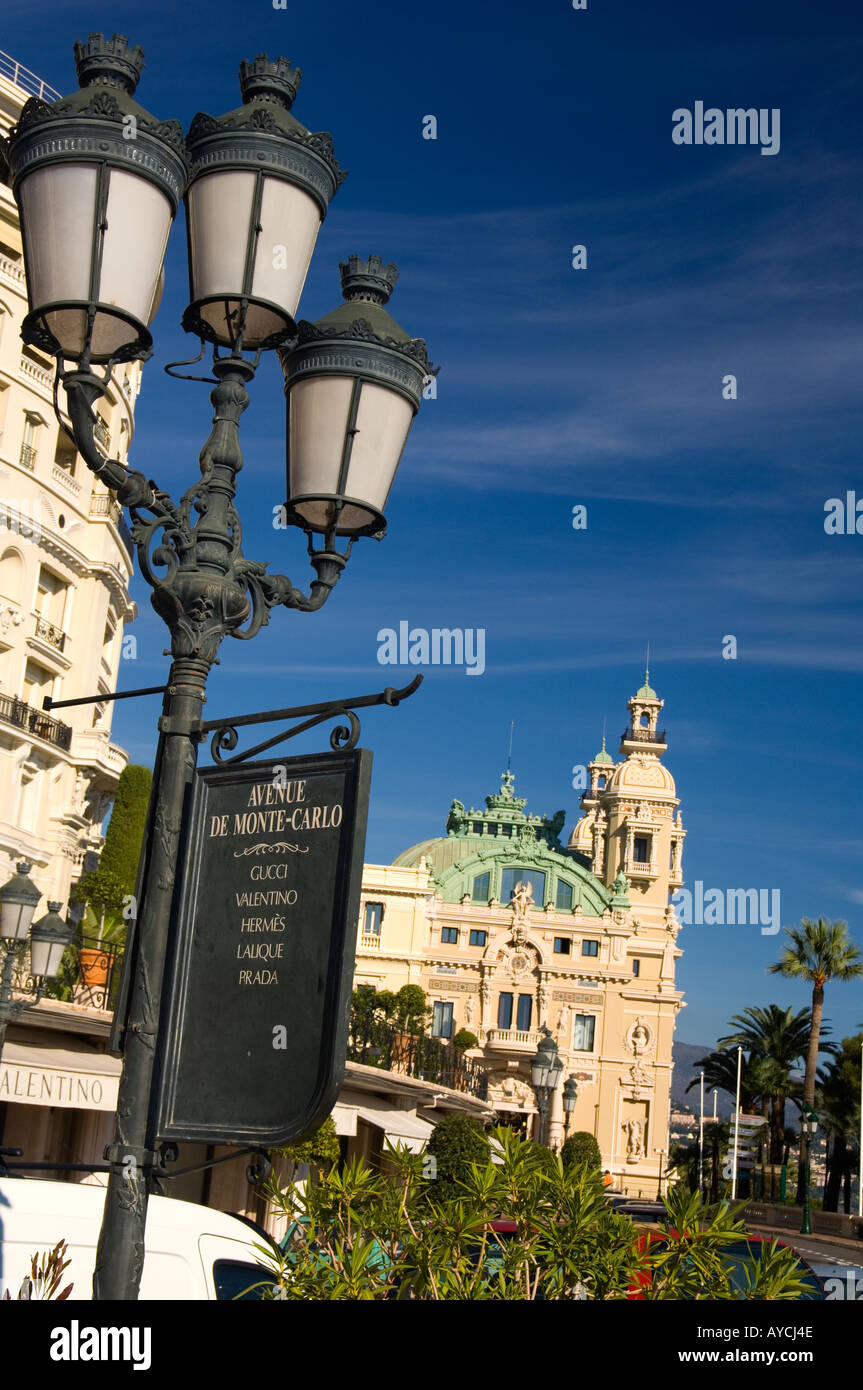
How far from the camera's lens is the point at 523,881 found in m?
71.8

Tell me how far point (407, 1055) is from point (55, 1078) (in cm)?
1455

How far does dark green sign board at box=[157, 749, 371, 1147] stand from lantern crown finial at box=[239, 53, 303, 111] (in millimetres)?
2822

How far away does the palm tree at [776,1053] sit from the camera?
224ft

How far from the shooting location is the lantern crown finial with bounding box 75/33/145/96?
5266 millimetres

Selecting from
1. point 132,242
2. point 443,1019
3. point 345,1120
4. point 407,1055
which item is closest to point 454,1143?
point 345,1120

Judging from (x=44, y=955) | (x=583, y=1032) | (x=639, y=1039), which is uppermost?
(x=583, y=1032)

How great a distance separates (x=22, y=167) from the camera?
5.04 meters

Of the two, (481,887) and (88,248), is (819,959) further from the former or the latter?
(88,248)

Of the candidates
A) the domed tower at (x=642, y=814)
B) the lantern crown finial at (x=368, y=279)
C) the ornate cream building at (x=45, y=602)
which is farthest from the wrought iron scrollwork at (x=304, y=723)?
the domed tower at (x=642, y=814)

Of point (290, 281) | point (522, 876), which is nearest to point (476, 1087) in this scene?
point (522, 876)

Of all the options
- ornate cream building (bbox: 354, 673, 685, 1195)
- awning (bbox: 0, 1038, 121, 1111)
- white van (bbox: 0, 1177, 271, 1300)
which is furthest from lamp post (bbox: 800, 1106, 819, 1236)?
white van (bbox: 0, 1177, 271, 1300)
